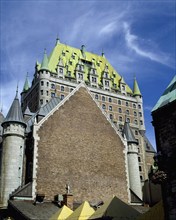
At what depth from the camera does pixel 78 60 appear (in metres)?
99.3

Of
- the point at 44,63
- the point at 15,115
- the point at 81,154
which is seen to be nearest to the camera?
the point at 15,115

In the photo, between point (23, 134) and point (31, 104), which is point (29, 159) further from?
point (31, 104)

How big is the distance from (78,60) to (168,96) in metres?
80.8

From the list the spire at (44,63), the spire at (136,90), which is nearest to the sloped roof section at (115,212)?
the spire at (44,63)

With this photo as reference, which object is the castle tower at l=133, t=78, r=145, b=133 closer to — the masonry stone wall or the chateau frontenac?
the chateau frontenac

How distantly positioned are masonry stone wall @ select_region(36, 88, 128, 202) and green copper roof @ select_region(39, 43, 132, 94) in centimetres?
5512

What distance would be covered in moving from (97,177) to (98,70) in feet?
230

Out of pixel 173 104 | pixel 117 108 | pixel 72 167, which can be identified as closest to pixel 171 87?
pixel 173 104

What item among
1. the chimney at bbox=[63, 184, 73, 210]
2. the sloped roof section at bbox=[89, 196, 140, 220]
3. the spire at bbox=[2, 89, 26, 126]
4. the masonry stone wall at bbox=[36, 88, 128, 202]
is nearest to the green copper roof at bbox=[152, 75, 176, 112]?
the sloped roof section at bbox=[89, 196, 140, 220]

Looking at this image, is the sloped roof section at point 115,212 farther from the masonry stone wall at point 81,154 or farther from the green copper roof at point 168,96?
the masonry stone wall at point 81,154

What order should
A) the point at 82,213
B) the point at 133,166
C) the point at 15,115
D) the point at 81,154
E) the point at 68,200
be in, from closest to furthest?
the point at 82,213 < the point at 68,200 < the point at 15,115 < the point at 81,154 < the point at 133,166

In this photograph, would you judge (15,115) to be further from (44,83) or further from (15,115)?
(44,83)

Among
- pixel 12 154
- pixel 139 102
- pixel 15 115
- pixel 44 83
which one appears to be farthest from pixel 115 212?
pixel 139 102

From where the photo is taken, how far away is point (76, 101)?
119 feet
